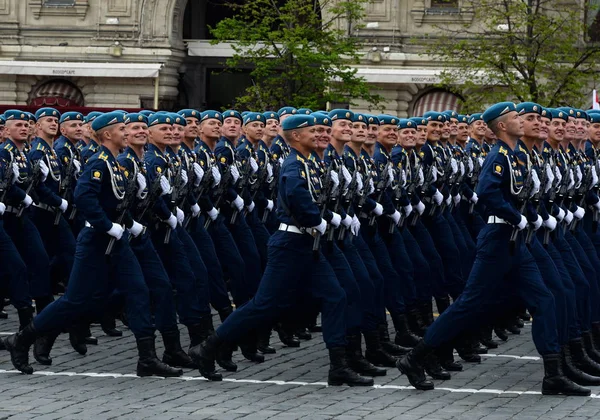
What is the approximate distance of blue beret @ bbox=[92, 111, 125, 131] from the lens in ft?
37.7

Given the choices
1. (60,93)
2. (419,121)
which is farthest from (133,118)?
(60,93)

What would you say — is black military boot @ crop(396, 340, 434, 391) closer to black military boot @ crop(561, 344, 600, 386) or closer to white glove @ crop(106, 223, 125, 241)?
black military boot @ crop(561, 344, 600, 386)

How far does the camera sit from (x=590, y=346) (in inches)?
465

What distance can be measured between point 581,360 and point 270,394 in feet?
7.84

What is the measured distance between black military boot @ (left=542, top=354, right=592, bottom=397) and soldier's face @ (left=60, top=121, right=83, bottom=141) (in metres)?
6.29

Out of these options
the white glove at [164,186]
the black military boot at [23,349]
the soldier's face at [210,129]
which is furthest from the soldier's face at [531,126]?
the black military boot at [23,349]

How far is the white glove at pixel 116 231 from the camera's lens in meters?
11.0

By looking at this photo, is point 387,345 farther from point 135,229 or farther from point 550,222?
point 135,229

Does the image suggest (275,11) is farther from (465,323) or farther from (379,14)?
(465,323)

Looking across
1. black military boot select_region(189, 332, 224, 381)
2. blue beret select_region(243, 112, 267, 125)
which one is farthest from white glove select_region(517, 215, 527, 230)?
blue beret select_region(243, 112, 267, 125)

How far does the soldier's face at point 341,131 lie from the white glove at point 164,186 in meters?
1.29

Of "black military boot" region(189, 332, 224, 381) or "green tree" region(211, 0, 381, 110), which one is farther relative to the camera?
"green tree" region(211, 0, 381, 110)

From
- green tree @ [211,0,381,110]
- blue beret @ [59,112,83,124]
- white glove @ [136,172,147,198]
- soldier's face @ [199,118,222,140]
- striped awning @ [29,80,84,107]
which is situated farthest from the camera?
striped awning @ [29,80,84,107]

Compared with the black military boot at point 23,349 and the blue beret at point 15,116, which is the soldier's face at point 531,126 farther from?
the blue beret at point 15,116
